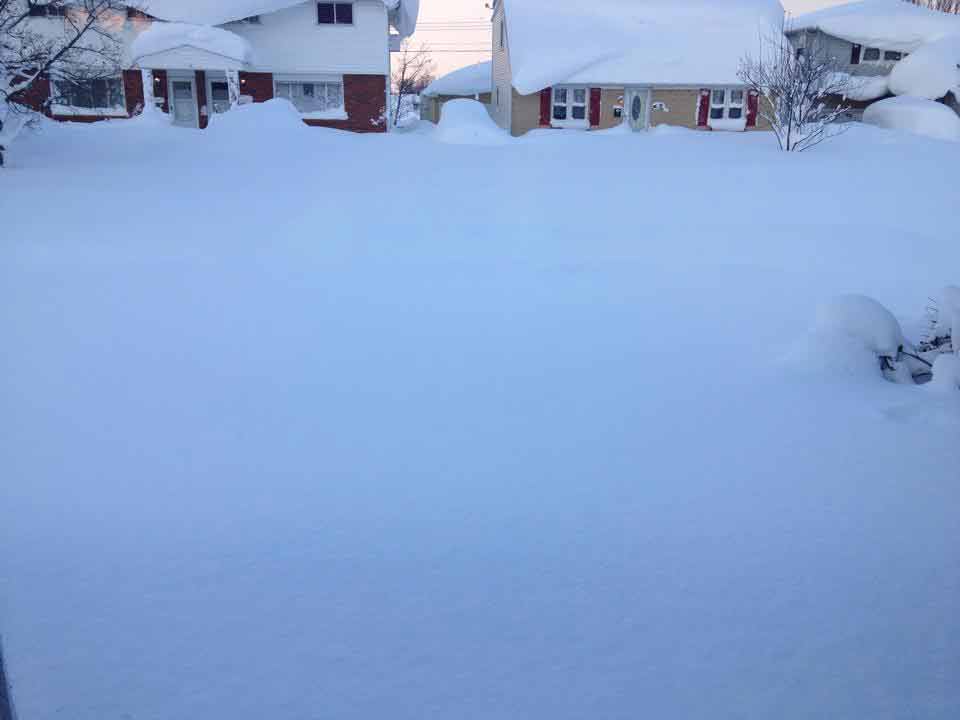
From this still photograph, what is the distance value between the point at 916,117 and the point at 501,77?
13.9 metres

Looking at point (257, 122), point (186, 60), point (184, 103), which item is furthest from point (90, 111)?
point (257, 122)

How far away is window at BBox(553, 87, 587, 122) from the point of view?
24.3 m

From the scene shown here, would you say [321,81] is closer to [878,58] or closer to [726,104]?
[726,104]

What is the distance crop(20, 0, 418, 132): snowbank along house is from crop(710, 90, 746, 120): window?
35.7 feet

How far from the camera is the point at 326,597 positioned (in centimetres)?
330

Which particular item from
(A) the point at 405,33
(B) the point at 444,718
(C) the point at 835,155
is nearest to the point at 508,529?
(B) the point at 444,718

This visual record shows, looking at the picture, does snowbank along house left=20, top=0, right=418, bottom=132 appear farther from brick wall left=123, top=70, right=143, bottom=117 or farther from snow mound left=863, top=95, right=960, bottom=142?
snow mound left=863, top=95, right=960, bottom=142

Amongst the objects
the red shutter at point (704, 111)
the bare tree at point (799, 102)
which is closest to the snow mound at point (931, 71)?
the bare tree at point (799, 102)

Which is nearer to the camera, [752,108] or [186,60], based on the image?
[186,60]

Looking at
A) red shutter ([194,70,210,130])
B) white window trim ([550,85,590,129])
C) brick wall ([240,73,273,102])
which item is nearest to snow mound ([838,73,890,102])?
white window trim ([550,85,590,129])

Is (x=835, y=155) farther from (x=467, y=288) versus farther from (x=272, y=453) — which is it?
(x=272, y=453)

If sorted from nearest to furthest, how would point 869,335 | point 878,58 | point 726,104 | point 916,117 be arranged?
point 869,335 → point 916,117 → point 726,104 → point 878,58

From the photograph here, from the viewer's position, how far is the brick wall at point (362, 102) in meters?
24.2

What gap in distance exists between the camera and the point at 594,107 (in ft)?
80.2
